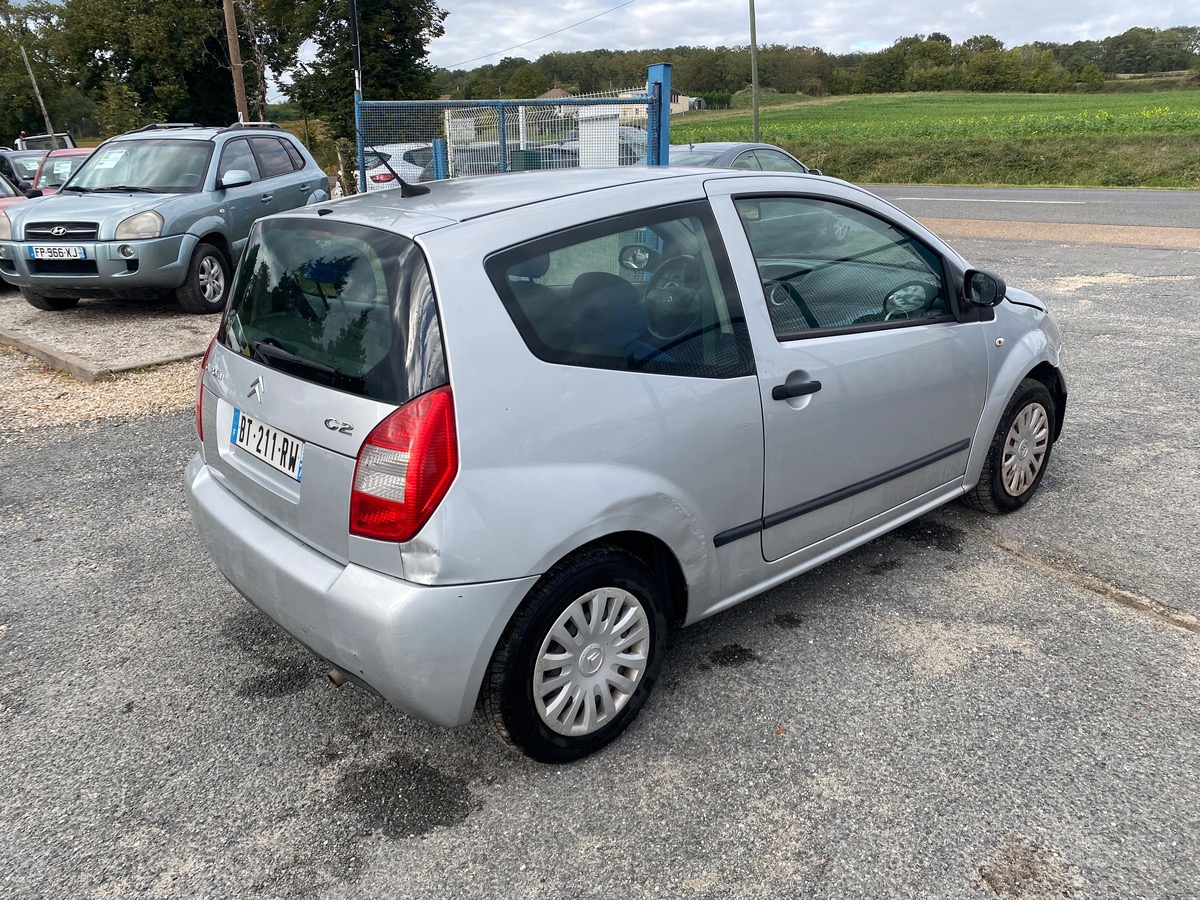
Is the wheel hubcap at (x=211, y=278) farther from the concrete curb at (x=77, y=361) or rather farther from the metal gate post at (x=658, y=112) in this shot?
the metal gate post at (x=658, y=112)

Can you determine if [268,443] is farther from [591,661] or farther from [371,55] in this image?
[371,55]

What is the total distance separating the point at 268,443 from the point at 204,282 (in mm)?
7274

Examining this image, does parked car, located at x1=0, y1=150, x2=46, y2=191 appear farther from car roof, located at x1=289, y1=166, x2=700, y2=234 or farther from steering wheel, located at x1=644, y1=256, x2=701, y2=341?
steering wheel, located at x1=644, y1=256, x2=701, y2=341

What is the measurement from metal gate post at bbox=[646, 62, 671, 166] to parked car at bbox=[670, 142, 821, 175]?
37cm

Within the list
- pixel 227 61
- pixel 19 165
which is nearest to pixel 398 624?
pixel 19 165

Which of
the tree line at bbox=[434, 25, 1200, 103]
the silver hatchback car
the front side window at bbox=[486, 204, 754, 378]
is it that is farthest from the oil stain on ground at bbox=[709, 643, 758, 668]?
the tree line at bbox=[434, 25, 1200, 103]

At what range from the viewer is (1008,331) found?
3889 millimetres

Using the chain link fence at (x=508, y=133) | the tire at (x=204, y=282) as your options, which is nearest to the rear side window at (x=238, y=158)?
the tire at (x=204, y=282)

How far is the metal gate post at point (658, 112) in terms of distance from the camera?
9.63 metres

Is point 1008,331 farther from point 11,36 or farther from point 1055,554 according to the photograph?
point 11,36

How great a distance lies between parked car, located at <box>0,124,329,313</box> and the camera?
8344mm

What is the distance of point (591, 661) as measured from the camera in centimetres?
260

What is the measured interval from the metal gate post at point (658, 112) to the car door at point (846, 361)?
22.3 ft

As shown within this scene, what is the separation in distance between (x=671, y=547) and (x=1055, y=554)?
2153 millimetres
